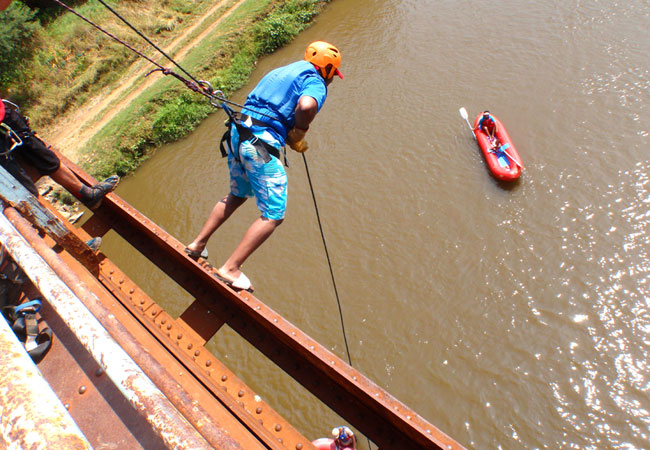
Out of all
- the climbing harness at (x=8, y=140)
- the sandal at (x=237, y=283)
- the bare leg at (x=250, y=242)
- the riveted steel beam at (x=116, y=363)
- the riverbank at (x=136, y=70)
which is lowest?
the riveted steel beam at (x=116, y=363)

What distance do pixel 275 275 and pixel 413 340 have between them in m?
3.38

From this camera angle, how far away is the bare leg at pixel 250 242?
3.47m

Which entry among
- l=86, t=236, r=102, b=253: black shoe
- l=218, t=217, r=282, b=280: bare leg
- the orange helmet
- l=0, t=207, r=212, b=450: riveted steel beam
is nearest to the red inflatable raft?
the orange helmet

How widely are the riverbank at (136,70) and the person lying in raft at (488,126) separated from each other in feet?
30.4

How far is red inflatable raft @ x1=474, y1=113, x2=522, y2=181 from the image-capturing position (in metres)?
8.93

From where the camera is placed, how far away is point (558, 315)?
6945 mm

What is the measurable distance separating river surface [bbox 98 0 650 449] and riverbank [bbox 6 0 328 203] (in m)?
1.31

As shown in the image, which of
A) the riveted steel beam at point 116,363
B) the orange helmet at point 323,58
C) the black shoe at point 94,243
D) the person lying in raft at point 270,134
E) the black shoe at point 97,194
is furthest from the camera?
the black shoe at point 97,194

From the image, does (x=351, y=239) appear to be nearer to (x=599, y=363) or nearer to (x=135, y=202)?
(x=599, y=363)

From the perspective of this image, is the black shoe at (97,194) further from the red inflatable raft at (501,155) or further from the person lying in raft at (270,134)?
the red inflatable raft at (501,155)

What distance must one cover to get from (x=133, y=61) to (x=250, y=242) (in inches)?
798

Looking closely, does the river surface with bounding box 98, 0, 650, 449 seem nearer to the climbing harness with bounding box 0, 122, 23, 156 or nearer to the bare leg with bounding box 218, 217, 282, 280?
the bare leg with bounding box 218, 217, 282, 280

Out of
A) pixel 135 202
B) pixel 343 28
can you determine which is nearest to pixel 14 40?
pixel 135 202

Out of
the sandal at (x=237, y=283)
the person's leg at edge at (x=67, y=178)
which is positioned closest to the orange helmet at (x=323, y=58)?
the sandal at (x=237, y=283)
